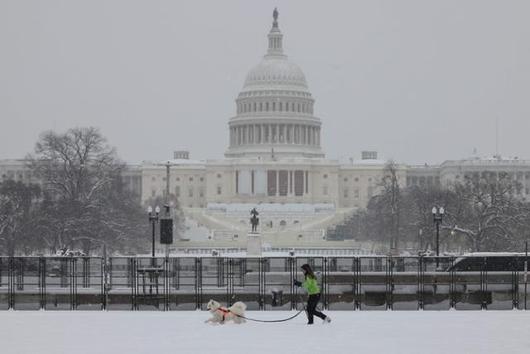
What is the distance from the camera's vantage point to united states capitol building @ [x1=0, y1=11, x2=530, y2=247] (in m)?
169

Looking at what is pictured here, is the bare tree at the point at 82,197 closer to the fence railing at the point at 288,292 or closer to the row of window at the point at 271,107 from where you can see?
the fence railing at the point at 288,292

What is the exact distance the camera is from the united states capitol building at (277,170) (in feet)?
554

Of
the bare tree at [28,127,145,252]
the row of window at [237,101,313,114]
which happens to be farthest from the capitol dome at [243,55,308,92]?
the bare tree at [28,127,145,252]

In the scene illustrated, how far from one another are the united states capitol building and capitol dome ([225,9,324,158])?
15cm

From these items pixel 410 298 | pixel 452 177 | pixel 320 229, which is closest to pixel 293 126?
pixel 452 177

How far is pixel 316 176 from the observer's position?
18350cm

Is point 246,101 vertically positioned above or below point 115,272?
Result: above

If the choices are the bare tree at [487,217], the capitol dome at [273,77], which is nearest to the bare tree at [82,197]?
the bare tree at [487,217]
